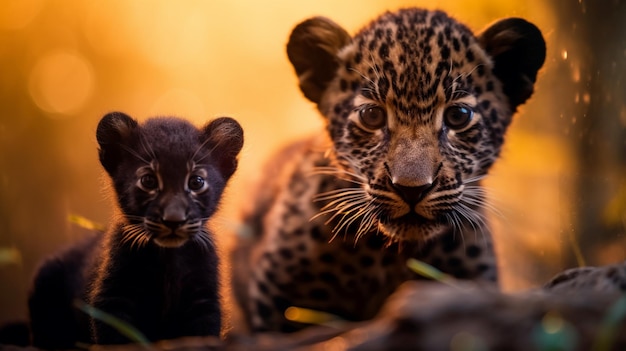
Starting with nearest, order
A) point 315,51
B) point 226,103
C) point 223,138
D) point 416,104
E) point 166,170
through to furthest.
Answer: point 166,170, point 223,138, point 416,104, point 315,51, point 226,103

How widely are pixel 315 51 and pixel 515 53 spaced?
1214mm

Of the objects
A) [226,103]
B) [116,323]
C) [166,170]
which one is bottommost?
[116,323]

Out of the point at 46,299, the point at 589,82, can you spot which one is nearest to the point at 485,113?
the point at 589,82

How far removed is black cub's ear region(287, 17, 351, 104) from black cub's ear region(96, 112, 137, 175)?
1.57 m

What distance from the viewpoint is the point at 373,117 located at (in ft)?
15.8

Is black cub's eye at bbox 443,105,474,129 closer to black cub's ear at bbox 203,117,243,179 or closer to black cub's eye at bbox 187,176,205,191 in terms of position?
black cub's ear at bbox 203,117,243,179

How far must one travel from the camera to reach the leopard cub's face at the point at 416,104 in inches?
175

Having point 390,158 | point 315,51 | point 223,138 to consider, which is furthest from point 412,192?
point 315,51

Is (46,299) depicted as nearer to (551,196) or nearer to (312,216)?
(312,216)

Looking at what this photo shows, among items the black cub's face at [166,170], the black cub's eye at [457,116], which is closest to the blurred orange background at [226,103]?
the black cub's face at [166,170]

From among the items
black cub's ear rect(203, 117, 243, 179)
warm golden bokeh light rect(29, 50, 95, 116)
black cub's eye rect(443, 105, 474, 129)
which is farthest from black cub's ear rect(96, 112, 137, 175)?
warm golden bokeh light rect(29, 50, 95, 116)

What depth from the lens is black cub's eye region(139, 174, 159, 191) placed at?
3.82 m

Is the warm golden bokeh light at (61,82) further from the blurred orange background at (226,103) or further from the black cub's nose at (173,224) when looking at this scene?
the black cub's nose at (173,224)

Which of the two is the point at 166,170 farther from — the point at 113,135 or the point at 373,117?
the point at 373,117
